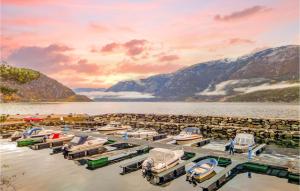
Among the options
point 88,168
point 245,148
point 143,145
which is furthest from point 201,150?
point 88,168

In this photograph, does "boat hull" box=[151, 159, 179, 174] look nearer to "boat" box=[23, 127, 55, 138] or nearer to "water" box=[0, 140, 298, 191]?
"water" box=[0, 140, 298, 191]

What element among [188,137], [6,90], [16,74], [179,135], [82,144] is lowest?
[82,144]

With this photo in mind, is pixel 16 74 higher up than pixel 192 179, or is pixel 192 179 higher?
pixel 16 74

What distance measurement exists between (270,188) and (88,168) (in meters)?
21.7

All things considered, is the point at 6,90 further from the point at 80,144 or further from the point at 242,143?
the point at 242,143

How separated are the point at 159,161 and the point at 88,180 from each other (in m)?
8.33

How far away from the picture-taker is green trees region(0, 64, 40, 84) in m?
24.5

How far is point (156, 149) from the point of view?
33.9m

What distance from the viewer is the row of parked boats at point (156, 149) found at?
31.1 meters

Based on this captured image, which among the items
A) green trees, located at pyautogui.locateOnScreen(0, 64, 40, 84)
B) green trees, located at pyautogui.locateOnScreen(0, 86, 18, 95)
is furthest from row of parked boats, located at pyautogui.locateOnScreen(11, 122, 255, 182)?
green trees, located at pyautogui.locateOnScreen(0, 86, 18, 95)

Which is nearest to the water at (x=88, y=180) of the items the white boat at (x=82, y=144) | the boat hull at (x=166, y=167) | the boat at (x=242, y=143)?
the boat hull at (x=166, y=167)

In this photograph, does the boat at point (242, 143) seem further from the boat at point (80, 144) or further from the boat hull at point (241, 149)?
the boat at point (80, 144)

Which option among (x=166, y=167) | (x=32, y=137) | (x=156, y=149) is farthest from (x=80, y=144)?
(x=166, y=167)

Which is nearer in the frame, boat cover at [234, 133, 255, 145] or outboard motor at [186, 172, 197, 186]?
outboard motor at [186, 172, 197, 186]
